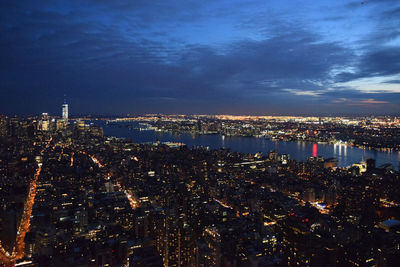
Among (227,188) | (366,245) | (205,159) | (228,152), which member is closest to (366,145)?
(228,152)

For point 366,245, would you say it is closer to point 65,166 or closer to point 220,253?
point 220,253

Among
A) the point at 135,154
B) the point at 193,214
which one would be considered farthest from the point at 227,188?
the point at 135,154

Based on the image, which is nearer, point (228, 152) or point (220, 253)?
point (220, 253)

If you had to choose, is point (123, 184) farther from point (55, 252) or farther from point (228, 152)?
point (228, 152)

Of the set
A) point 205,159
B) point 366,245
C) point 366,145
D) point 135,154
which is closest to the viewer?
point 366,245

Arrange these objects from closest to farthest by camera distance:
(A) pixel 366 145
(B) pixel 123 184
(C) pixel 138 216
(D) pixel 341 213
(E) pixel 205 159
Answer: (C) pixel 138 216
(D) pixel 341 213
(B) pixel 123 184
(E) pixel 205 159
(A) pixel 366 145

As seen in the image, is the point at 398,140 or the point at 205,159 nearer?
the point at 205,159
